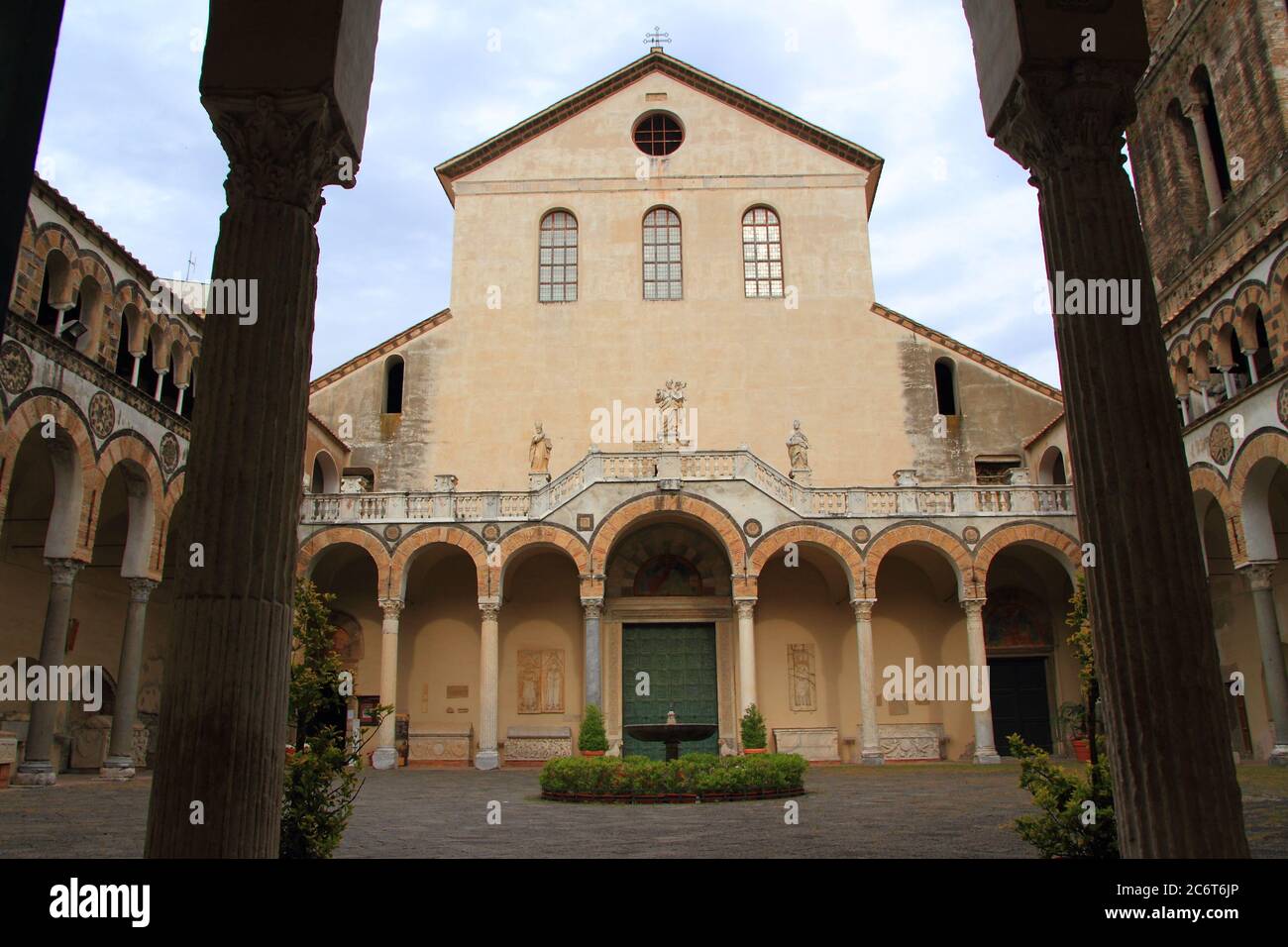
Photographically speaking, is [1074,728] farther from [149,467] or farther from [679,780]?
[149,467]

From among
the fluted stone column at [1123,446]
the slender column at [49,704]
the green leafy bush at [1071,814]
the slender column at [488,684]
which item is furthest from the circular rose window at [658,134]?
the green leafy bush at [1071,814]

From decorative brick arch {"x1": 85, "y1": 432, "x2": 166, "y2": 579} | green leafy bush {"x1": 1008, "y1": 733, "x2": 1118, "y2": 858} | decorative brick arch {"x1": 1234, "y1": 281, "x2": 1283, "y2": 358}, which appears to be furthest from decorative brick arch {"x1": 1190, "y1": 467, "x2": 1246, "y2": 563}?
decorative brick arch {"x1": 85, "y1": 432, "x2": 166, "y2": 579}

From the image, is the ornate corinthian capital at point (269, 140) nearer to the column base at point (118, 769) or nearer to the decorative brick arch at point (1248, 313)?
the column base at point (118, 769)

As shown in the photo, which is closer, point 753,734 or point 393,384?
point 753,734

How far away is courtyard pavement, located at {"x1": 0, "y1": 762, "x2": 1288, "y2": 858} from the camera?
7.56 m

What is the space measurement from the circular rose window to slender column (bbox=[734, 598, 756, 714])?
13605mm

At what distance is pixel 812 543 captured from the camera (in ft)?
72.1

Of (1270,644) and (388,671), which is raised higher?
(388,671)

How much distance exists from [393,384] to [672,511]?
9.26 m

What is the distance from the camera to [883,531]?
2195 cm

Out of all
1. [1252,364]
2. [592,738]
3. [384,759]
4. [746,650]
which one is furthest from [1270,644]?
[384,759]

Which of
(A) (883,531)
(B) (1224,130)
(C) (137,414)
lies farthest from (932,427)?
(C) (137,414)

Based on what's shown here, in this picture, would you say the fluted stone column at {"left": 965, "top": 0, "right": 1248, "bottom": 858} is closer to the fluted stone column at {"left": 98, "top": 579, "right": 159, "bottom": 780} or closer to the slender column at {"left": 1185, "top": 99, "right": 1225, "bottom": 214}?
the fluted stone column at {"left": 98, "top": 579, "right": 159, "bottom": 780}
